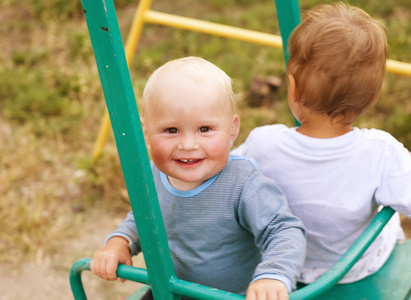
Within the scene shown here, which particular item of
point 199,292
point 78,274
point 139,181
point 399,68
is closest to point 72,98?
point 399,68

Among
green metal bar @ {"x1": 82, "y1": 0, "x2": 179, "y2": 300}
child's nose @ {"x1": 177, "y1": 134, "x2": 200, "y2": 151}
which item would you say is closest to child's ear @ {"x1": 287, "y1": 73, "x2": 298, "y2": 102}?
child's nose @ {"x1": 177, "y1": 134, "x2": 200, "y2": 151}

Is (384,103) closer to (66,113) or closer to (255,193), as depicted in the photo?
(66,113)

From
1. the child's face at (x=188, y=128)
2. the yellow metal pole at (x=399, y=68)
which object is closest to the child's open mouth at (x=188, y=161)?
the child's face at (x=188, y=128)

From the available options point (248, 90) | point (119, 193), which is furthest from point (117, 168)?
point (248, 90)

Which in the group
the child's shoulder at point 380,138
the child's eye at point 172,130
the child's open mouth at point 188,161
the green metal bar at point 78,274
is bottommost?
the green metal bar at point 78,274

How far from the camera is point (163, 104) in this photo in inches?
45.3

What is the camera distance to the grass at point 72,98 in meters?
2.85

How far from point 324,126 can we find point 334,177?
0.13 metres

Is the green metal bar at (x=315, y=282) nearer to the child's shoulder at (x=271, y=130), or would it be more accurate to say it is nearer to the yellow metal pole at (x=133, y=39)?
the child's shoulder at (x=271, y=130)

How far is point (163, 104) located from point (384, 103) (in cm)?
257

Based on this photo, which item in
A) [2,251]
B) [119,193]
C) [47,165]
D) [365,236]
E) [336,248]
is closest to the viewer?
[365,236]

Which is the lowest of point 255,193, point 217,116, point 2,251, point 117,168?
point 2,251

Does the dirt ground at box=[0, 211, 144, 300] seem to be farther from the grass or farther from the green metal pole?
the green metal pole

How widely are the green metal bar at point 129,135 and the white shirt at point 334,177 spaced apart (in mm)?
389
